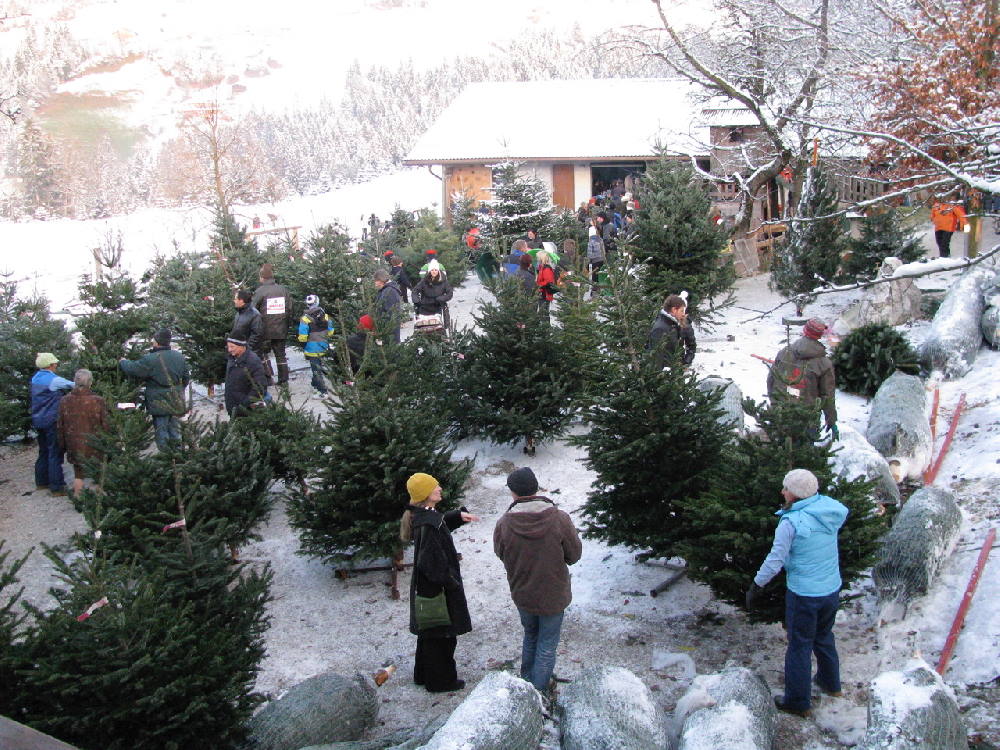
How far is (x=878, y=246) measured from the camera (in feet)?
52.6

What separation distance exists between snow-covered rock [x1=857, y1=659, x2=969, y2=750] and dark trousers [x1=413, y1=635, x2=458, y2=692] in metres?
2.72

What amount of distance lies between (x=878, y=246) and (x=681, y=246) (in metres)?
5.30

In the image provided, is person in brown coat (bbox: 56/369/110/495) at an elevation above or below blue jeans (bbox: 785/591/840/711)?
above

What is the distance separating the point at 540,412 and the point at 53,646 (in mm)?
5948

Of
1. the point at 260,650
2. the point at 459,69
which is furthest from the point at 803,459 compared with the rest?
the point at 459,69

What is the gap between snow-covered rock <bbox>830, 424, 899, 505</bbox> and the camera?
7520 millimetres

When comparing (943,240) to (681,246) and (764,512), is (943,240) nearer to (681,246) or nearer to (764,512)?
(681,246)

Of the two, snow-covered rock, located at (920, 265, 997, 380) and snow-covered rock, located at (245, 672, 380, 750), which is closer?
snow-covered rock, located at (245, 672, 380, 750)

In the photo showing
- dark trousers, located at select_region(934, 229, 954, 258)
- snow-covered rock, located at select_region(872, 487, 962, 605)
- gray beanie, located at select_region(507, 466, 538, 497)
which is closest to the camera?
gray beanie, located at select_region(507, 466, 538, 497)

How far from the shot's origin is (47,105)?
80.0 meters

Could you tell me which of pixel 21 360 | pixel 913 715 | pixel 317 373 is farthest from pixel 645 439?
pixel 21 360

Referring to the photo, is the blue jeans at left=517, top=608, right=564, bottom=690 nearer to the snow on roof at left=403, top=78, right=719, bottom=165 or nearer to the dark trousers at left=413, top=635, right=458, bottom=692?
the dark trousers at left=413, top=635, right=458, bottom=692

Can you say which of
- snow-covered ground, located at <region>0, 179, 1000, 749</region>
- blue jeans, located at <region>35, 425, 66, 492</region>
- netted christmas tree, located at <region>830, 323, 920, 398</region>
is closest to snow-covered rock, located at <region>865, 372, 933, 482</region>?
snow-covered ground, located at <region>0, 179, 1000, 749</region>

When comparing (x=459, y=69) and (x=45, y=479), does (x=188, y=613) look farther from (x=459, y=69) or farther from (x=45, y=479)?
(x=459, y=69)
